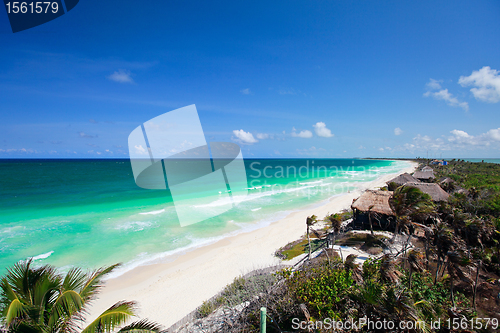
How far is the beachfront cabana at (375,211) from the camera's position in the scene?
13.4 metres

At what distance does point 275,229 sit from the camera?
1748 cm

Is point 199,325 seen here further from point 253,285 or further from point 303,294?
point 303,294

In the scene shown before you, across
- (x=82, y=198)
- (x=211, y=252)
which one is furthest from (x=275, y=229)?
(x=82, y=198)

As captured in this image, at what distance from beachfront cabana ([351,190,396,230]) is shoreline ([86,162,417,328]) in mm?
4335

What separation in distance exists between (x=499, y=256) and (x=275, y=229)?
1235 cm

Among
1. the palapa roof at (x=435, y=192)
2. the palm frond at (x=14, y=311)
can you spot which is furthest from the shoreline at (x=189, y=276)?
the palapa roof at (x=435, y=192)

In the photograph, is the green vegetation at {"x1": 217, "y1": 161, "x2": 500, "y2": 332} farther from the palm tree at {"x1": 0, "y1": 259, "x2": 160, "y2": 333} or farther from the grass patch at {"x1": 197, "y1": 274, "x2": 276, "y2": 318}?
the palm tree at {"x1": 0, "y1": 259, "x2": 160, "y2": 333}

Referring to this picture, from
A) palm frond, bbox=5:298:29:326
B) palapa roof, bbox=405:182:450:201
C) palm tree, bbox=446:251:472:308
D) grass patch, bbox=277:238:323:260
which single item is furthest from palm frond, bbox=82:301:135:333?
palapa roof, bbox=405:182:450:201

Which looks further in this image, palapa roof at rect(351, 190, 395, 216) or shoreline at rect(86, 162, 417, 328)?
palapa roof at rect(351, 190, 395, 216)

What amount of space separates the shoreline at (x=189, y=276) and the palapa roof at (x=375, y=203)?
471cm

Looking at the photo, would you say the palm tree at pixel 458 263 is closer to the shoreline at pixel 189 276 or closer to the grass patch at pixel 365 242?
the grass patch at pixel 365 242

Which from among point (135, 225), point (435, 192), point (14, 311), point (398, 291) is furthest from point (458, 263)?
point (135, 225)

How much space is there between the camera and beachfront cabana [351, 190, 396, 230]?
13.4 metres

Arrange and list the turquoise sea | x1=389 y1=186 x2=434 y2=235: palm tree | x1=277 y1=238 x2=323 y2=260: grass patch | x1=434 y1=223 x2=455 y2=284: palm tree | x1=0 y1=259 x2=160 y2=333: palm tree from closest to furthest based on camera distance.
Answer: x1=0 y1=259 x2=160 y2=333: palm tree
x1=434 y1=223 x2=455 y2=284: palm tree
x1=389 y1=186 x2=434 y2=235: palm tree
x1=277 y1=238 x2=323 y2=260: grass patch
the turquoise sea
